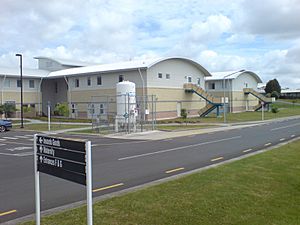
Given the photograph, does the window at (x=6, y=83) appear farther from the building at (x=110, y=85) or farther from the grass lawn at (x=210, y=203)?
the grass lawn at (x=210, y=203)

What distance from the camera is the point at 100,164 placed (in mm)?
13000

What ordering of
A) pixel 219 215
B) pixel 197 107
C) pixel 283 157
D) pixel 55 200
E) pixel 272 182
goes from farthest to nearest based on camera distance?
pixel 197 107 < pixel 283 157 < pixel 272 182 < pixel 55 200 < pixel 219 215

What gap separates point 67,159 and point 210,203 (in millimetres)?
3113

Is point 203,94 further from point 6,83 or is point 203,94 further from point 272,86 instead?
point 272,86

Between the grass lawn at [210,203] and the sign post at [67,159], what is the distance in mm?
1183

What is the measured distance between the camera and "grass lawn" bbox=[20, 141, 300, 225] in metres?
5.99

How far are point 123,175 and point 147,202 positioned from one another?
146 inches

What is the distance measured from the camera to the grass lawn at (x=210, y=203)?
599 centimetres

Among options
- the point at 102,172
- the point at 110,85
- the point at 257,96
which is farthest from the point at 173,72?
the point at 102,172

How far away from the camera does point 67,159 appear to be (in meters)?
5.01

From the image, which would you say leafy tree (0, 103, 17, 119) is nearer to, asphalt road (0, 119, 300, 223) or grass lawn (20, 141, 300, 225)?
asphalt road (0, 119, 300, 223)

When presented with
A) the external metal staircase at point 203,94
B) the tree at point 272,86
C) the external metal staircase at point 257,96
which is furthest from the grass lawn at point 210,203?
the tree at point 272,86

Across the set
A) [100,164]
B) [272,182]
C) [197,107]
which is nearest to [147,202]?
[272,182]

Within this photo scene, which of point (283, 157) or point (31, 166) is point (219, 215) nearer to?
point (283, 157)
